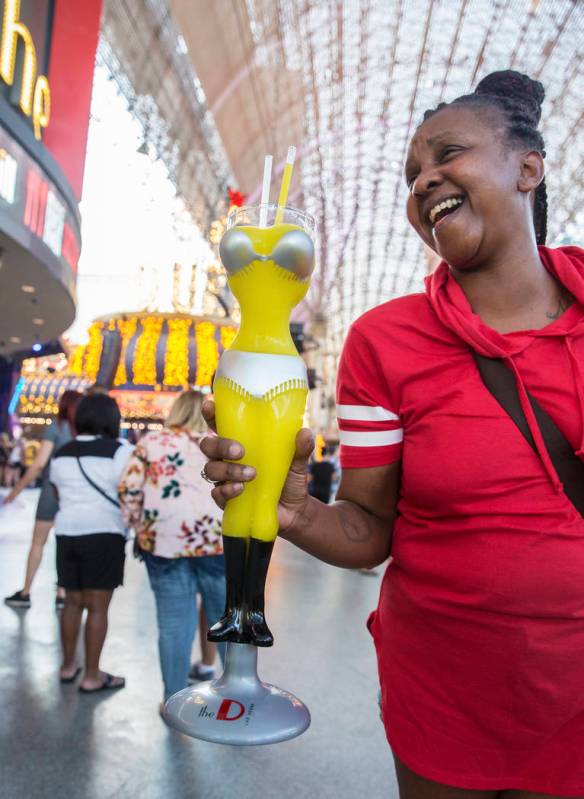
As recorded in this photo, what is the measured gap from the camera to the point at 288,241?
37.0 inches

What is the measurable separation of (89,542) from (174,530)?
656 mm

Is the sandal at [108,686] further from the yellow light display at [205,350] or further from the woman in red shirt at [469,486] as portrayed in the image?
the yellow light display at [205,350]

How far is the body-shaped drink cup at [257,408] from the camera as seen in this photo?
90 cm

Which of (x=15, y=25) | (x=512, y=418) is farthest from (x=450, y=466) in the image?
(x=15, y=25)

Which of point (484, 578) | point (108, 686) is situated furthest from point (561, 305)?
point (108, 686)

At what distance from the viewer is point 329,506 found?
1094 millimetres

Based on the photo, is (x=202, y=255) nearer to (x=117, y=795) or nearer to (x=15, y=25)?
(x=15, y=25)

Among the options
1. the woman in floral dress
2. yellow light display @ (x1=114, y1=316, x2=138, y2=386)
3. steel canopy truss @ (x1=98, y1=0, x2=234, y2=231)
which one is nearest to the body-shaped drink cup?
the woman in floral dress

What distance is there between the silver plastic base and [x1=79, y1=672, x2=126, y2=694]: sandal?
2845 mm

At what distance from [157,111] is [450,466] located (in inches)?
713

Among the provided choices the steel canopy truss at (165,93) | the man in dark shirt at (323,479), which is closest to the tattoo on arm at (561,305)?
the man in dark shirt at (323,479)

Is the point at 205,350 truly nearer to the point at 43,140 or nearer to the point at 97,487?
the point at 43,140

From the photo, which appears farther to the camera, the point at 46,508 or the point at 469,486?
the point at 46,508

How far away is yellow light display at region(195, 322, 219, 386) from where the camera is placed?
8.41 meters
